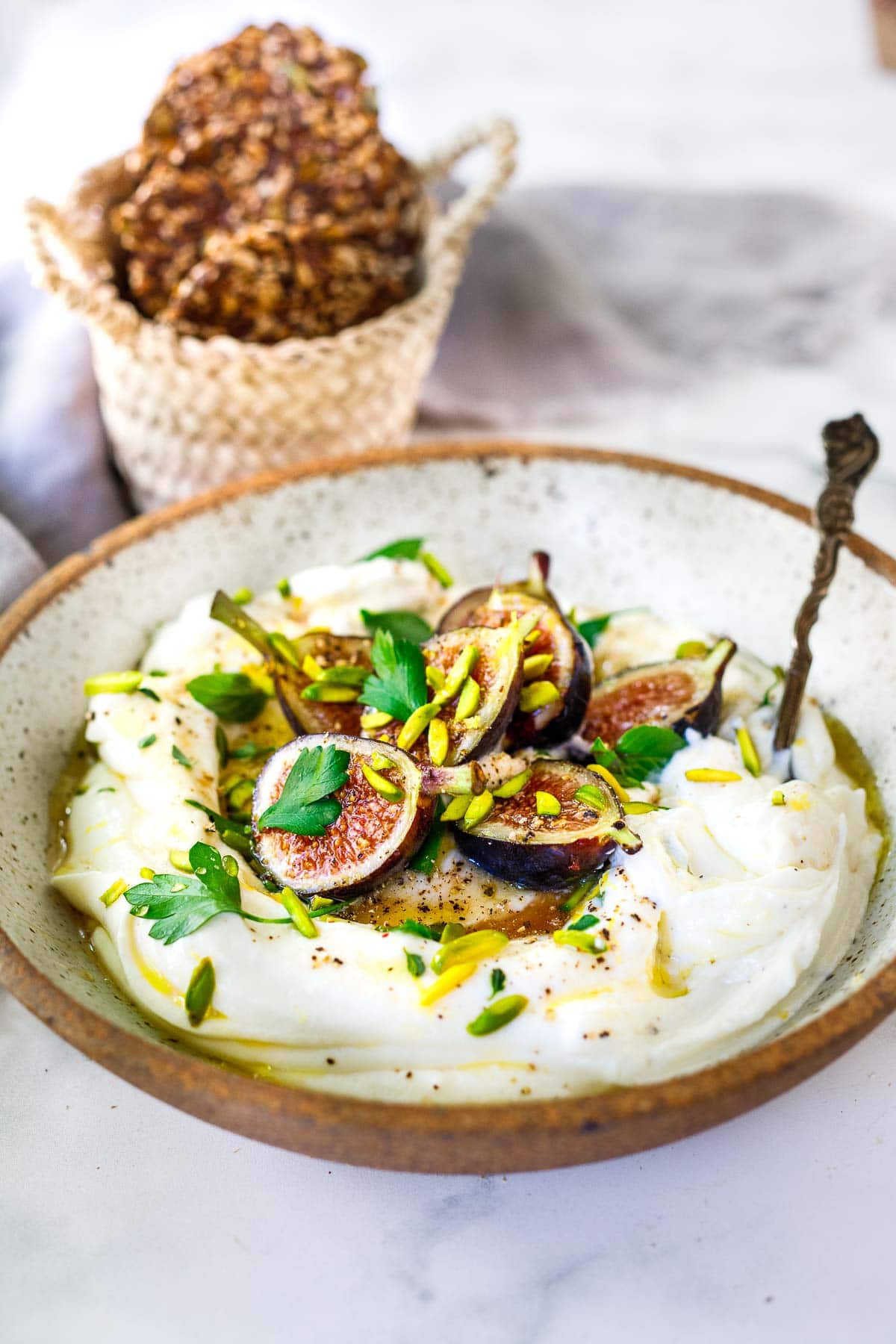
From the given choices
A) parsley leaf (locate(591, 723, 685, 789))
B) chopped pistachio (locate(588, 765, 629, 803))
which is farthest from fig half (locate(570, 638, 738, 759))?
chopped pistachio (locate(588, 765, 629, 803))

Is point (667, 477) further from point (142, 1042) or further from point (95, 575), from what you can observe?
point (142, 1042)

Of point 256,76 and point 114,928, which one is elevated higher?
point 256,76

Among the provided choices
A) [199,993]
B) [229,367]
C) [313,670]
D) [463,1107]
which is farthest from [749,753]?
[229,367]

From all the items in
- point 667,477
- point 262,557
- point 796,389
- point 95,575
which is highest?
point 95,575

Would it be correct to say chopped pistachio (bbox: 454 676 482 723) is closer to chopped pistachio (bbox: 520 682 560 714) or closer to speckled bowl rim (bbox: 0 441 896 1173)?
chopped pistachio (bbox: 520 682 560 714)

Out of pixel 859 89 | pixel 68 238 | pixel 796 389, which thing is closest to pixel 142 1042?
pixel 68 238

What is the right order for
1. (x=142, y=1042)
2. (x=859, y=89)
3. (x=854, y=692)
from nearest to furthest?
(x=142, y=1042), (x=854, y=692), (x=859, y=89)

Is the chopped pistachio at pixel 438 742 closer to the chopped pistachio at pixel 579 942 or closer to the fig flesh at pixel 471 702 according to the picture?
the fig flesh at pixel 471 702
